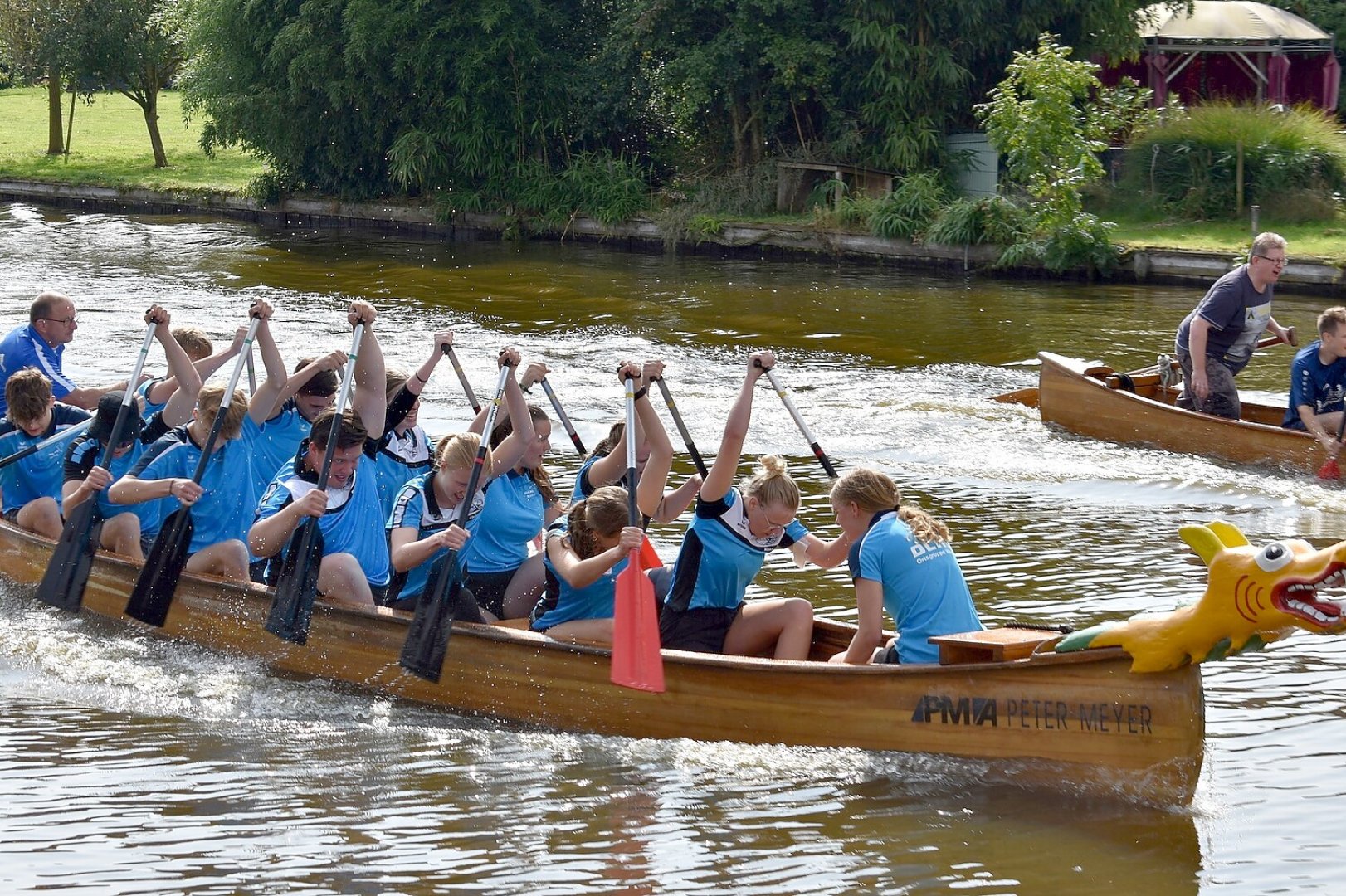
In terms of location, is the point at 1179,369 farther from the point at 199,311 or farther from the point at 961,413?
the point at 199,311

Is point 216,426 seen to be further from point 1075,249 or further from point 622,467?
point 1075,249

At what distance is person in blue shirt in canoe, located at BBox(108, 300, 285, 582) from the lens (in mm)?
7859

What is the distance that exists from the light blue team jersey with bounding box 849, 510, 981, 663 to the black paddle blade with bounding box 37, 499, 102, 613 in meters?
4.21

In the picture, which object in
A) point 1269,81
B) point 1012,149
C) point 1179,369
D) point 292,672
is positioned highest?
point 1269,81

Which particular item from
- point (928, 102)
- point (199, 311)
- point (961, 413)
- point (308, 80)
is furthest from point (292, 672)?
point (308, 80)

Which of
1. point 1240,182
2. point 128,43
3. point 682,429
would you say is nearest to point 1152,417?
point 682,429

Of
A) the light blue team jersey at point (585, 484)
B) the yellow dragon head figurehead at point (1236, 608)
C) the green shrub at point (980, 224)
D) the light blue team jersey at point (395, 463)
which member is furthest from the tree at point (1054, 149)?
the yellow dragon head figurehead at point (1236, 608)

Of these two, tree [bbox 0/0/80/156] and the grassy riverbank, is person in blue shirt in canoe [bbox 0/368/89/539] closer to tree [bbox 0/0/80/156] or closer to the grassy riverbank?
the grassy riverbank

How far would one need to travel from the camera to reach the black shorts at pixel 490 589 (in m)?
7.55

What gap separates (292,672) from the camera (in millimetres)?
7527

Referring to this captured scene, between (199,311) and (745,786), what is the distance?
1429cm

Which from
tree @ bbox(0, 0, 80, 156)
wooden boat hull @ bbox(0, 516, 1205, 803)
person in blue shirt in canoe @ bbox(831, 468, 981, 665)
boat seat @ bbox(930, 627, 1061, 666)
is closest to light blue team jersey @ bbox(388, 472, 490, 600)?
wooden boat hull @ bbox(0, 516, 1205, 803)

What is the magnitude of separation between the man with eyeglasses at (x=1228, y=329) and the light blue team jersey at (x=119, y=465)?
699 centimetres

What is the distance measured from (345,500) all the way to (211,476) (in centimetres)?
105
